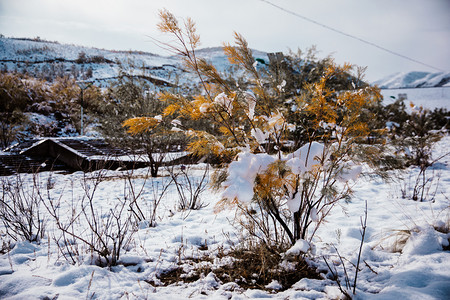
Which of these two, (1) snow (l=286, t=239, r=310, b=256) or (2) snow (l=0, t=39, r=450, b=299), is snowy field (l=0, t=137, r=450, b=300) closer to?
(2) snow (l=0, t=39, r=450, b=299)

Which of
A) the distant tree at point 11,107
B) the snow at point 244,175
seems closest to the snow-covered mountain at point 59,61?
the distant tree at point 11,107

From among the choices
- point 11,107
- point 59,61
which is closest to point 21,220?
point 11,107

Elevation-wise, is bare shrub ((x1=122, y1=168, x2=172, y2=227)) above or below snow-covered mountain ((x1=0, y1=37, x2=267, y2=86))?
below

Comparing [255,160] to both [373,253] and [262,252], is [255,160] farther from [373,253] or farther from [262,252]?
[373,253]

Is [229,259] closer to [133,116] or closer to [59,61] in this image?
[133,116]

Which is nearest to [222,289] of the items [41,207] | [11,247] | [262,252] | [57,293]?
[262,252]

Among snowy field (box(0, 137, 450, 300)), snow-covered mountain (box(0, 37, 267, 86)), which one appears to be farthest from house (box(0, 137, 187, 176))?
snow-covered mountain (box(0, 37, 267, 86))

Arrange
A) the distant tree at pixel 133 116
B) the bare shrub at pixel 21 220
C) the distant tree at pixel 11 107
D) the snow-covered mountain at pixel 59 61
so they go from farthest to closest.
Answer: the snow-covered mountain at pixel 59 61 < the distant tree at pixel 11 107 < the distant tree at pixel 133 116 < the bare shrub at pixel 21 220

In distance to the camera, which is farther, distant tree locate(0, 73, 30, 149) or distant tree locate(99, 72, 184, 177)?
distant tree locate(0, 73, 30, 149)

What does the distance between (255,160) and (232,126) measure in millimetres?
464

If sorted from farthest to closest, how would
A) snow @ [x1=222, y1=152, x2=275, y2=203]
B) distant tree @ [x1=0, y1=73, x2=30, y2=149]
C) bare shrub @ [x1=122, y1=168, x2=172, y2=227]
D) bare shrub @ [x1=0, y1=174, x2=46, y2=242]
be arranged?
distant tree @ [x1=0, y1=73, x2=30, y2=149] → bare shrub @ [x1=122, y1=168, x2=172, y2=227] → bare shrub @ [x1=0, y1=174, x2=46, y2=242] → snow @ [x1=222, y1=152, x2=275, y2=203]

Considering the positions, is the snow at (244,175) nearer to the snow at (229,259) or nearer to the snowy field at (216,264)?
the snow at (229,259)

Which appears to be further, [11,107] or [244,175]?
[11,107]

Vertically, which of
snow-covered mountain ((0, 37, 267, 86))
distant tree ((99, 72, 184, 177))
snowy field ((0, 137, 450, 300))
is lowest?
snowy field ((0, 137, 450, 300))
